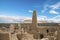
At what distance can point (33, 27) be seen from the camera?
28188 mm

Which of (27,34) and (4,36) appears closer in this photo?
(4,36)

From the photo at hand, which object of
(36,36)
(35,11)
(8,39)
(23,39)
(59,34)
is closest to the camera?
(59,34)

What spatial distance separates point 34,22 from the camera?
28.3 meters

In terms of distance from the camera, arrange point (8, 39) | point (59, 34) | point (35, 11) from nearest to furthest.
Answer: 1. point (59, 34)
2. point (8, 39)
3. point (35, 11)

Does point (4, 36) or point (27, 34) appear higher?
point (4, 36)

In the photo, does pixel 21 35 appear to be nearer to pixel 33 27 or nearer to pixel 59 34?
pixel 59 34

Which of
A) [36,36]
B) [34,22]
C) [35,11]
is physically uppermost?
[35,11]

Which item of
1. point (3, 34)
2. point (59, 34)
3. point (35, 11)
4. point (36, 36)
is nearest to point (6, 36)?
point (3, 34)

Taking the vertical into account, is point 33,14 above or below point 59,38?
above

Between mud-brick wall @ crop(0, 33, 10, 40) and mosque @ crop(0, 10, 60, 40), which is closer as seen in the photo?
mud-brick wall @ crop(0, 33, 10, 40)

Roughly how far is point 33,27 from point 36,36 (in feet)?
31.8

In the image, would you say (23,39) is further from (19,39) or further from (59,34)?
(59,34)

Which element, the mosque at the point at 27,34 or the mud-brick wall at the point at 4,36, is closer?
the mud-brick wall at the point at 4,36

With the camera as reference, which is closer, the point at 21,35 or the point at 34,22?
the point at 21,35
